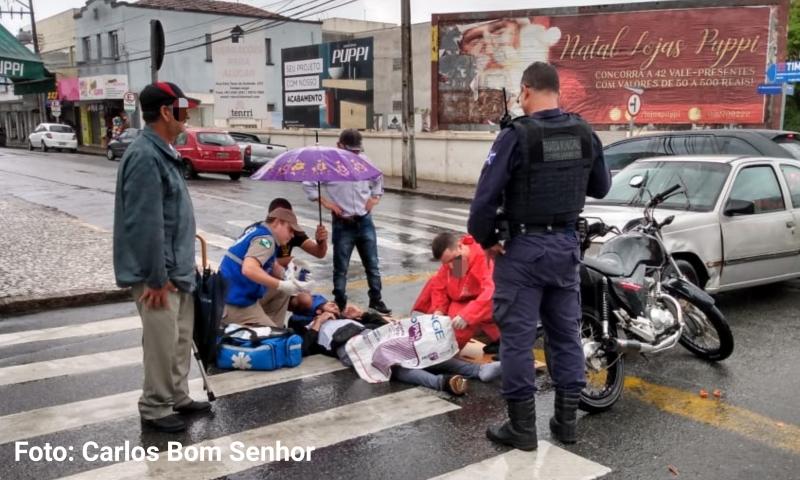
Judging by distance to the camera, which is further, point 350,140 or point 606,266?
point 350,140

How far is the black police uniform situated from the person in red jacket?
1213 millimetres

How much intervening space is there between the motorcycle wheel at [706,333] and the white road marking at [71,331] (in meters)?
4.86

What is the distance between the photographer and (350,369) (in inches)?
218

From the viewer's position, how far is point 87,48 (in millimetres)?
46062

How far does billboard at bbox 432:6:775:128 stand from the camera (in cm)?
2003

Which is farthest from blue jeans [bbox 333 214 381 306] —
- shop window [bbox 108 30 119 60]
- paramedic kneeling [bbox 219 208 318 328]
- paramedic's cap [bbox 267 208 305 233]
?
shop window [bbox 108 30 119 60]

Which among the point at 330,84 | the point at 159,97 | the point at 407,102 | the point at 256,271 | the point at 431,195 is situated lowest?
the point at 431,195

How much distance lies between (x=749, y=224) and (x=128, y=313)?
247 inches

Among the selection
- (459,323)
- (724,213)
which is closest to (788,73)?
(724,213)

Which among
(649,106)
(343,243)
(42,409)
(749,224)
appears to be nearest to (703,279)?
(749,224)

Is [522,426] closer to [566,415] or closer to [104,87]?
[566,415]

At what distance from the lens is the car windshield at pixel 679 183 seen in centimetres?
714

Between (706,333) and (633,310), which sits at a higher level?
(633,310)

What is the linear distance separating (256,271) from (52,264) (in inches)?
202
